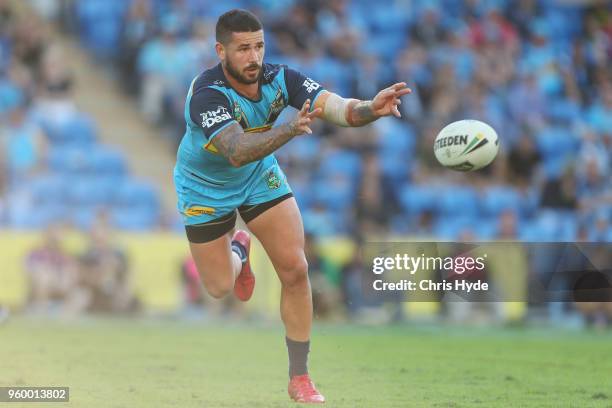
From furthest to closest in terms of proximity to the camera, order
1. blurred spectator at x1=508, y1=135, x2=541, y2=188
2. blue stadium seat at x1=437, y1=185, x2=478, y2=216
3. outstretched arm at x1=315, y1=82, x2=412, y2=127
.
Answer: blurred spectator at x1=508, y1=135, x2=541, y2=188 → blue stadium seat at x1=437, y1=185, x2=478, y2=216 → outstretched arm at x1=315, y1=82, x2=412, y2=127

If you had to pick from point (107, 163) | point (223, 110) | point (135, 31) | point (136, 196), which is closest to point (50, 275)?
point (136, 196)

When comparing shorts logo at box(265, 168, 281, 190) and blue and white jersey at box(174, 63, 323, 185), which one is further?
shorts logo at box(265, 168, 281, 190)

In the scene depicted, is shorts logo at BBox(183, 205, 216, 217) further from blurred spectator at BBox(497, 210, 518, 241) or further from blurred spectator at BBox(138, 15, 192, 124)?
blurred spectator at BBox(138, 15, 192, 124)

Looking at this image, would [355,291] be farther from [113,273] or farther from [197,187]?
[197,187]

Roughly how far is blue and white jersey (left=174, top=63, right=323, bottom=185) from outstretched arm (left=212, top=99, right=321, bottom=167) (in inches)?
4.7

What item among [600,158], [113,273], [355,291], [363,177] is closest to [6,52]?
[113,273]

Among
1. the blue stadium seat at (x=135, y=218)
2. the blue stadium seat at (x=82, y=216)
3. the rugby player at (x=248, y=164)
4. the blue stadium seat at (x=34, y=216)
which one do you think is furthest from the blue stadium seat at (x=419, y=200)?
the rugby player at (x=248, y=164)

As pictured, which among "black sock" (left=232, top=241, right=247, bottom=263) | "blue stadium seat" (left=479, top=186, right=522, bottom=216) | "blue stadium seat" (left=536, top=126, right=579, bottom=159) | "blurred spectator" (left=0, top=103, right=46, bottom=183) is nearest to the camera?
"black sock" (left=232, top=241, right=247, bottom=263)

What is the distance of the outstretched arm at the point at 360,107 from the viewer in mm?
7832

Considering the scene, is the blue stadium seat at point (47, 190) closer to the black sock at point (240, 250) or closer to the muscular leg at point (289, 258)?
the black sock at point (240, 250)

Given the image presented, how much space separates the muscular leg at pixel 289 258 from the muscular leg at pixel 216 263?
1.28 ft

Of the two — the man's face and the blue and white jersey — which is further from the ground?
the man's face

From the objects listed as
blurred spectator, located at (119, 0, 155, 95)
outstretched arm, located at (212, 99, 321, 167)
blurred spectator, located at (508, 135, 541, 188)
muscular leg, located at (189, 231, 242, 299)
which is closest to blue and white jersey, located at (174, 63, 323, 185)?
outstretched arm, located at (212, 99, 321, 167)

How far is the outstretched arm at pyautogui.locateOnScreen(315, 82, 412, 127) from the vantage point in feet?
25.7
